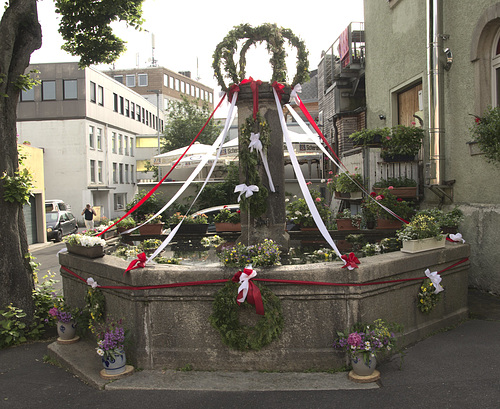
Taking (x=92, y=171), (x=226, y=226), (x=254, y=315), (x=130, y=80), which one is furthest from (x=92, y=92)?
(x=254, y=315)

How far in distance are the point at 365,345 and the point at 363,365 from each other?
226 mm

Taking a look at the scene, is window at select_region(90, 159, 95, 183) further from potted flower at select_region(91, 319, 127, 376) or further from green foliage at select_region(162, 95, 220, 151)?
potted flower at select_region(91, 319, 127, 376)

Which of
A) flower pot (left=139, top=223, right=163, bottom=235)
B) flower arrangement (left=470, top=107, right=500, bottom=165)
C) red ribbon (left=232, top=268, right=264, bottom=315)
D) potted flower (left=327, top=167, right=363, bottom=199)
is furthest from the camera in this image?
potted flower (left=327, top=167, right=363, bottom=199)

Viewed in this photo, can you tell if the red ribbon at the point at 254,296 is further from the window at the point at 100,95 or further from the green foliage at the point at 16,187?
the window at the point at 100,95

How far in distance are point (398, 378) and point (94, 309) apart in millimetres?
3584

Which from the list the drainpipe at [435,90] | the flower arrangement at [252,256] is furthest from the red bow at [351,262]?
the drainpipe at [435,90]

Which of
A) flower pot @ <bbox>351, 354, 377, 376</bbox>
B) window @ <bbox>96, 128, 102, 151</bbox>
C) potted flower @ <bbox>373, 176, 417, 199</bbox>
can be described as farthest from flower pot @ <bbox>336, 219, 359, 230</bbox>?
window @ <bbox>96, 128, 102, 151</bbox>

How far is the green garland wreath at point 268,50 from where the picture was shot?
710 cm

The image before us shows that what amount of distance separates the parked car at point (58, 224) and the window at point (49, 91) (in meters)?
15.8

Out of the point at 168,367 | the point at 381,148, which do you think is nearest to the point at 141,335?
the point at 168,367

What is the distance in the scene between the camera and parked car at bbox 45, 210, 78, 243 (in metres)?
25.1

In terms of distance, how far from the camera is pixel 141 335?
5.37 meters

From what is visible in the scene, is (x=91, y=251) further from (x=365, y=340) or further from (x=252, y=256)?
(x=365, y=340)

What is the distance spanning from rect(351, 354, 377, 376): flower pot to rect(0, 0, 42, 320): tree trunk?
4.91 m
